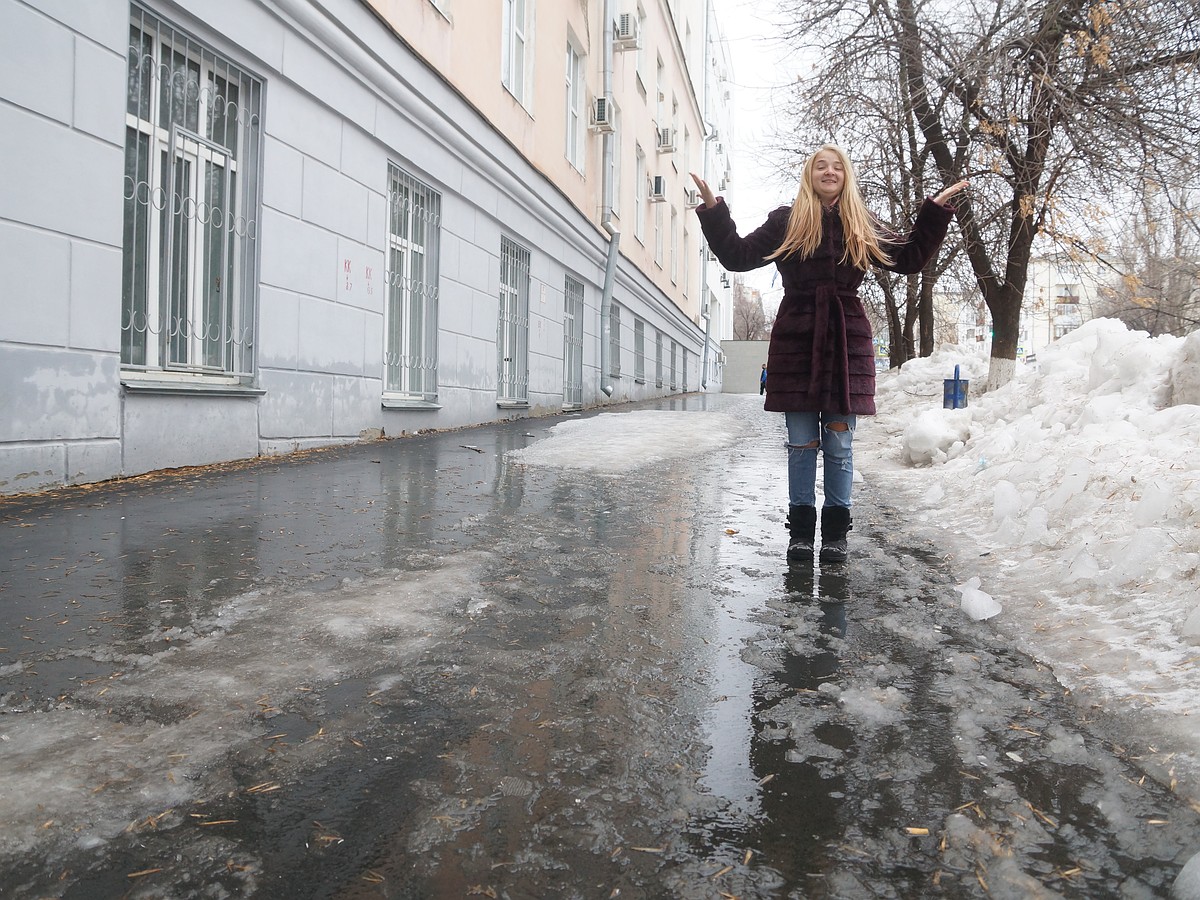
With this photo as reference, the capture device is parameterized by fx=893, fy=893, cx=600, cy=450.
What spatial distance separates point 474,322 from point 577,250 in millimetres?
5139

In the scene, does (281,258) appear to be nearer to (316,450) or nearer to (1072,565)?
(316,450)

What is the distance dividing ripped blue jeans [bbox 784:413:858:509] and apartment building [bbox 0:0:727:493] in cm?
379

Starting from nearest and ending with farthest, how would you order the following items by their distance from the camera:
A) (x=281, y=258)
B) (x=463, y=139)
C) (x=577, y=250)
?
1. (x=281, y=258)
2. (x=463, y=139)
3. (x=577, y=250)

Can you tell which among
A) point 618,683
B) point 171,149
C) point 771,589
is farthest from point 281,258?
point 618,683

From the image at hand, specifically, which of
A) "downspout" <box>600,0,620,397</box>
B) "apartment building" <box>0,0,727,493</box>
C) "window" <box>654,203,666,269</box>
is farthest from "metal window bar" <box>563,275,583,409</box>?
"window" <box>654,203,666,269</box>

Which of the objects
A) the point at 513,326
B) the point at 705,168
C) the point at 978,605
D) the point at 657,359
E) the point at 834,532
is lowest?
the point at 978,605

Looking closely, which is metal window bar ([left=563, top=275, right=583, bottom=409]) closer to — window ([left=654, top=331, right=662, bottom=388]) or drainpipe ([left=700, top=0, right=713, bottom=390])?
A: window ([left=654, top=331, right=662, bottom=388])

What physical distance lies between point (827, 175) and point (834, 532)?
1496mm

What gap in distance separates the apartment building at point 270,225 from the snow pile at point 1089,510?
4.44m

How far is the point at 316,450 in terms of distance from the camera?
7.11m

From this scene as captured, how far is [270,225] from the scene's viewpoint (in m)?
6.47

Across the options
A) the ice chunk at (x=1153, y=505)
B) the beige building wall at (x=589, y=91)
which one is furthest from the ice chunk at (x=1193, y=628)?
the beige building wall at (x=589, y=91)

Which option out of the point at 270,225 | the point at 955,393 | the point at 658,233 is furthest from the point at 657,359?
the point at 270,225

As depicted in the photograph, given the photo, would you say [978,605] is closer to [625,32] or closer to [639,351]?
[625,32]
